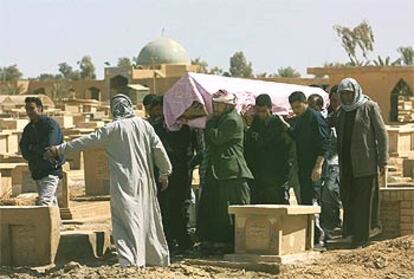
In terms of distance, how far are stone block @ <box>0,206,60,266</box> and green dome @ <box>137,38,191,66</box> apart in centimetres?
5950

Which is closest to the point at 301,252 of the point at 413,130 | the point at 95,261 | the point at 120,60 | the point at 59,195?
the point at 95,261

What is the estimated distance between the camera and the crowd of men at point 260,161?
26.0 feet

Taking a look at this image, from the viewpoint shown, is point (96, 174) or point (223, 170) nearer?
point (223, 170)

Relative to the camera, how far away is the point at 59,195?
10422mm

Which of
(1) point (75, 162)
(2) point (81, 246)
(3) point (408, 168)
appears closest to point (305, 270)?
(2) point (81, 246)

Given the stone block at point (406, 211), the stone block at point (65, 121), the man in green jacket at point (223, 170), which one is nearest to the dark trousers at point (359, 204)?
the stone block at point (406, 211)

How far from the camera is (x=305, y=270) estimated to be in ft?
22.8

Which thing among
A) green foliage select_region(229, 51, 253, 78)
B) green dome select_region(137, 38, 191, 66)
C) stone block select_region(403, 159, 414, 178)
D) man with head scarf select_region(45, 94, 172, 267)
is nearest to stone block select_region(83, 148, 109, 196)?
stone block select_region(403, 159, 414, 178)

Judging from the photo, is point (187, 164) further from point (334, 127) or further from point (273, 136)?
point (334, 127)

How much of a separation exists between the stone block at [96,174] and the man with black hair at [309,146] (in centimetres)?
568

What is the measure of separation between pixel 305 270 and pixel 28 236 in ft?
7.60

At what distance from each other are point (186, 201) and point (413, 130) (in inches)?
599

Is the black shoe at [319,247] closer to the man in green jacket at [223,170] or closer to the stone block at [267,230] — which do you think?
the stone block at [267,230]

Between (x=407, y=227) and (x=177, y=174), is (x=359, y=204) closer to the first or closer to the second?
(x=407, y=227)
